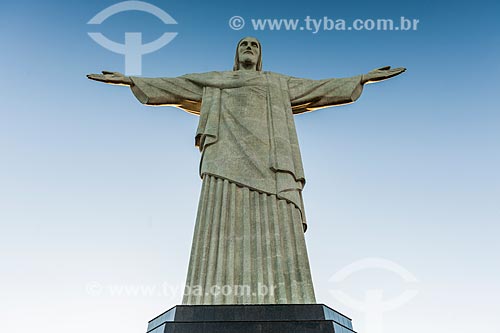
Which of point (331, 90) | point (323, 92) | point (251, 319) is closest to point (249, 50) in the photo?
point (323, 92)

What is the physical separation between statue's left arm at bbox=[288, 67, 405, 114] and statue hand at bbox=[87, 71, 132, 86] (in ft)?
11.3

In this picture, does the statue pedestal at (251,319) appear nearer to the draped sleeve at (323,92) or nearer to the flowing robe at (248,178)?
the flowing robe at (248,178)

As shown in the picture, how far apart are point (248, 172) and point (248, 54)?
3.44 metres

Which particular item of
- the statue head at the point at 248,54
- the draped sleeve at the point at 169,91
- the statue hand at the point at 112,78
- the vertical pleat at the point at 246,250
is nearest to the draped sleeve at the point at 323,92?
the statue head at the point at 248,54

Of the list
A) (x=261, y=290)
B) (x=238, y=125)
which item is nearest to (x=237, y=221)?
(x=261, y=290)

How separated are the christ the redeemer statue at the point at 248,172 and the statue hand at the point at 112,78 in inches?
0.8

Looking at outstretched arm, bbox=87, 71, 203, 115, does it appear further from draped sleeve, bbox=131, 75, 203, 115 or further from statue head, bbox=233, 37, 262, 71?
statue head, bbox=233, 37, 262, 71

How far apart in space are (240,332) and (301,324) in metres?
0.82

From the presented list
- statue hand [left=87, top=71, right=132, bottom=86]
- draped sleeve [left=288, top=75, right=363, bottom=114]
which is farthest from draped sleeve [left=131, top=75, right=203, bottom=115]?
draped sleeve [left=288, top=75, right=363, bottom=114]

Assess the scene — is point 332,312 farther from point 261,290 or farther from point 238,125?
point 238,125

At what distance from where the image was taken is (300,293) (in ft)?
26.5

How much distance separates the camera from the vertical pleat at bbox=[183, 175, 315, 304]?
8055 mm

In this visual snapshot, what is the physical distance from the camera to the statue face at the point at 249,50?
11.7 meters

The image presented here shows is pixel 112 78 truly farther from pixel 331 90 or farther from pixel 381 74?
pixel 381 74
